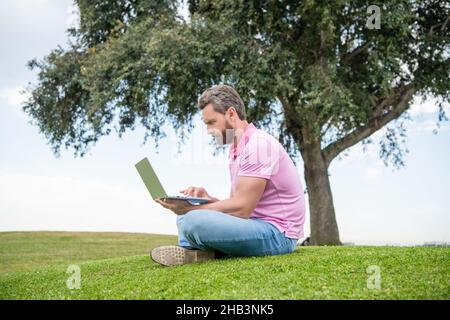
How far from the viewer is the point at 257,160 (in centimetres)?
544

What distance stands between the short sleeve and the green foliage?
8266 mm

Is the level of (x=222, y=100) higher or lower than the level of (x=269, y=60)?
lower

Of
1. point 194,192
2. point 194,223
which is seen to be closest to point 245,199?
point 194,223

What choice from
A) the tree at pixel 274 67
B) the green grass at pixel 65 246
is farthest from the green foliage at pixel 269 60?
the green grass at pixel 65 246

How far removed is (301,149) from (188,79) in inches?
176

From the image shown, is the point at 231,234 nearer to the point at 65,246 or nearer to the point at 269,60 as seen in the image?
the point at 269,60

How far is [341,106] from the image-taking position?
46.3 ft

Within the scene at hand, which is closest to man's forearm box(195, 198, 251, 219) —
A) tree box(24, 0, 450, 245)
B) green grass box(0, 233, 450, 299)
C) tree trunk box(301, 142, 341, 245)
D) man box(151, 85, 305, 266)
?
man box(151, 85, 305, 266)

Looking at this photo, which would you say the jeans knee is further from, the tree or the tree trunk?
the tree trunk

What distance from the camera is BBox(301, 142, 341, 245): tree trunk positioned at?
16.3 m

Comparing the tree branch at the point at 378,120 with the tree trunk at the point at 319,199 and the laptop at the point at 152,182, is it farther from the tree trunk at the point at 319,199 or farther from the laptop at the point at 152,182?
the laptop at the point at 152,182

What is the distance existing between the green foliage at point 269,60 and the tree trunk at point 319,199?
72 centimetres

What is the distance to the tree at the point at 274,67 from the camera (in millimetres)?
14430

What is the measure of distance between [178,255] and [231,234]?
1.05 meters
